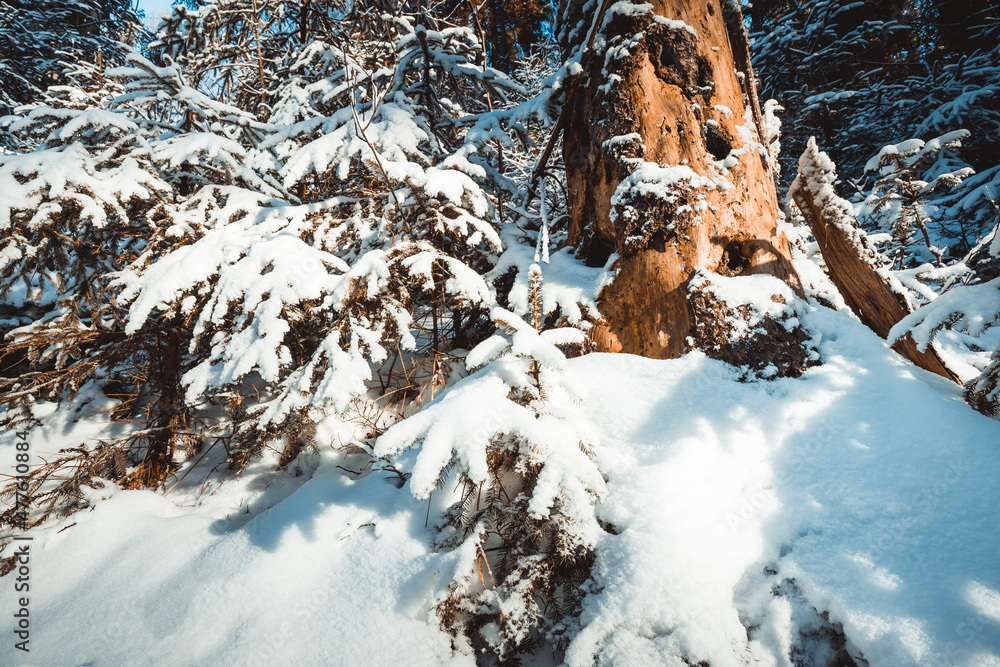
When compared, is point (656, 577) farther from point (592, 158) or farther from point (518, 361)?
point (592, 158)

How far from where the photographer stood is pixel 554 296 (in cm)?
236

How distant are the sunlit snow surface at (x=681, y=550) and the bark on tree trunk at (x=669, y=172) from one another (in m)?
0.40

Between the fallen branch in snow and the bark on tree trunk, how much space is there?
0.69 ft

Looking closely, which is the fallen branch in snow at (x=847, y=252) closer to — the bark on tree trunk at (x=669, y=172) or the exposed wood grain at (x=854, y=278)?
the exposed wood grain at (x=854, y=278)

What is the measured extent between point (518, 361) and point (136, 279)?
250cm

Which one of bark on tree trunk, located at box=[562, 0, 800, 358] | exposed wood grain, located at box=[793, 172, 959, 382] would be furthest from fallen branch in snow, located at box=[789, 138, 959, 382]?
bark on tree trunk, located at box=[562, 0, 800, 358]

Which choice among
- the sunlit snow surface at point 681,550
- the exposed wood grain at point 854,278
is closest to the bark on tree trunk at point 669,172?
the exposed wood grain at point 854,278

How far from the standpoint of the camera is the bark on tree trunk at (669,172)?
2193 mm

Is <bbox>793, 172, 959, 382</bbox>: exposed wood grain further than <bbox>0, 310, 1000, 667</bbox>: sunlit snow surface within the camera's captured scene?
Yes

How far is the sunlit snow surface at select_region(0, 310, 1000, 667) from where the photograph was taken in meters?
1.19

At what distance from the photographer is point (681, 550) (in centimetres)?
137

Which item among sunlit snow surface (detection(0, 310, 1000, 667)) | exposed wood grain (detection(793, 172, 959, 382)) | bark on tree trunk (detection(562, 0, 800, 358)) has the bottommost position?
sunlit snow surface (detection(0, 310, 1000, 667))

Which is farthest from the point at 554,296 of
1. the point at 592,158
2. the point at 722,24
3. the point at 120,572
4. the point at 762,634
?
the point at 120,572

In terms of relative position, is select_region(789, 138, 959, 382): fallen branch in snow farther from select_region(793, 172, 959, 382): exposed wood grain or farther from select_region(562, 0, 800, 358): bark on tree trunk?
select_region(562, 0, 800, 358): bark on tree trunk
